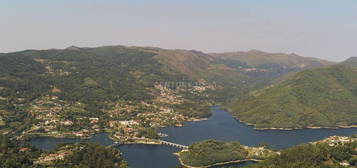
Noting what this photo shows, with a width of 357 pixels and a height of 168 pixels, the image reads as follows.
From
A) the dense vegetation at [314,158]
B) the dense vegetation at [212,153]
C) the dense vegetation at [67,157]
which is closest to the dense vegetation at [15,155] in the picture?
the dense vegetation at [67,157]

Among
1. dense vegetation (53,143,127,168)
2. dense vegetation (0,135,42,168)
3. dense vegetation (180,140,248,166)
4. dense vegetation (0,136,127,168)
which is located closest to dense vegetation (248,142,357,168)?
dense vegetation (180,140,248,166)

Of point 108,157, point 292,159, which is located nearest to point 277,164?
point 292,159

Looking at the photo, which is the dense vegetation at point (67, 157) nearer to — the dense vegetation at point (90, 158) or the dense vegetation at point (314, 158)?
the dense vegetation at point (90, 158)

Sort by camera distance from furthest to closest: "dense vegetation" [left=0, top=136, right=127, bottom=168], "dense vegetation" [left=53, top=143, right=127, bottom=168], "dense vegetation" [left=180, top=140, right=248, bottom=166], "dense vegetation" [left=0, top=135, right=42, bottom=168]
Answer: "dense vegetation" [left=180, top=140, right=248, bottom=166]
"dense vegetation" [left=53, top=143, right=127, bottom=168]
"dense vegetation" [left=0, top=136, right=127, bottom=168]
"dense vegetation" [left=0, top=135, right=42, bottom=168]

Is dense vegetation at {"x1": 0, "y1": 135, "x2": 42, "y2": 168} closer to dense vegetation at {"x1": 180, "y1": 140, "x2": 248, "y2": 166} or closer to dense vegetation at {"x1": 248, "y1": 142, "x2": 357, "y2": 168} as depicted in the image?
dense vegetation at {"x1": 180, "y1": 140, "x2": 248, "y2": 166}

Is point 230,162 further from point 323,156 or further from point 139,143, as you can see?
point 139,143

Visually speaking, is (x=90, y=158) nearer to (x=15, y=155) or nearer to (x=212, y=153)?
(x=15, y=155)
